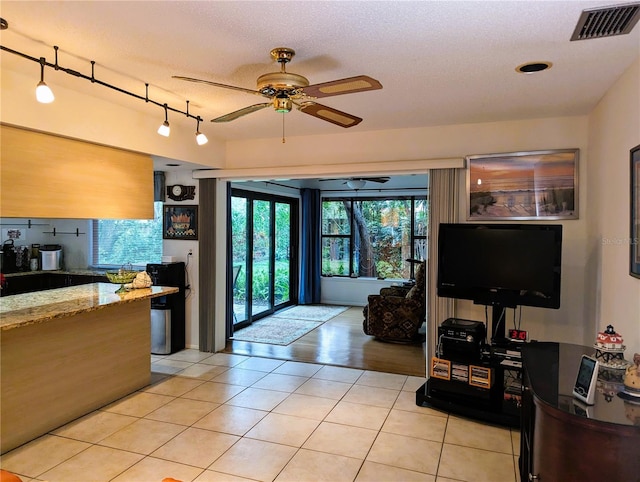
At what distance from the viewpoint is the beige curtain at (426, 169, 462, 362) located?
4301 mm

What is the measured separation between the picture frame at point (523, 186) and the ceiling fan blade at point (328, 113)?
73.5 inches

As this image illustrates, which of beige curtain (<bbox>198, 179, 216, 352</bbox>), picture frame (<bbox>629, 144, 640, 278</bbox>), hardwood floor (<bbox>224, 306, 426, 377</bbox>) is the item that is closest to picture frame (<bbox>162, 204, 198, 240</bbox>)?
beige curtain (<bbox>198, 179, 216, 352</bbox>)

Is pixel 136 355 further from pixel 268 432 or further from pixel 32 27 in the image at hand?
pixel 32 27

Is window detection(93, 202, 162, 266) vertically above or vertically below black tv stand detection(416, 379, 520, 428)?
above

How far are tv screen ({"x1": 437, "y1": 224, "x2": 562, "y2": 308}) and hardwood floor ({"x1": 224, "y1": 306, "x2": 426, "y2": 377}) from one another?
132cm

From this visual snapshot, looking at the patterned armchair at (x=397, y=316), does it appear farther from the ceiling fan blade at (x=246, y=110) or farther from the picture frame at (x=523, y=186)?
the ceiling fan blade at (x=246, y=110)

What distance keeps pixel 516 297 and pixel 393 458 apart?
1.67 m

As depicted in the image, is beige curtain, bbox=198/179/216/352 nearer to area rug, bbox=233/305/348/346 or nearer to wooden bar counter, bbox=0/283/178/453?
area rug, bbox=233/305/348/346

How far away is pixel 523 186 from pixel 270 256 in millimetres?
4478

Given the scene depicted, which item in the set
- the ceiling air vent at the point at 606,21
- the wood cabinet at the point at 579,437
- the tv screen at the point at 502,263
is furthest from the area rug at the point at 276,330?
the ceiling air vent at the point at 606,21

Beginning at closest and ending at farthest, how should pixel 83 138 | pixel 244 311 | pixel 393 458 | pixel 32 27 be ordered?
1. pixel 32 27
2. pixel 393 458
3. pixel 83 138
4. pixel 244 311

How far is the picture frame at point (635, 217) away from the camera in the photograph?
243cm

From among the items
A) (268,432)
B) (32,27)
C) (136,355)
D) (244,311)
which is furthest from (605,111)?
(244,311)

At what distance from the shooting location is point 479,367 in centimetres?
351
